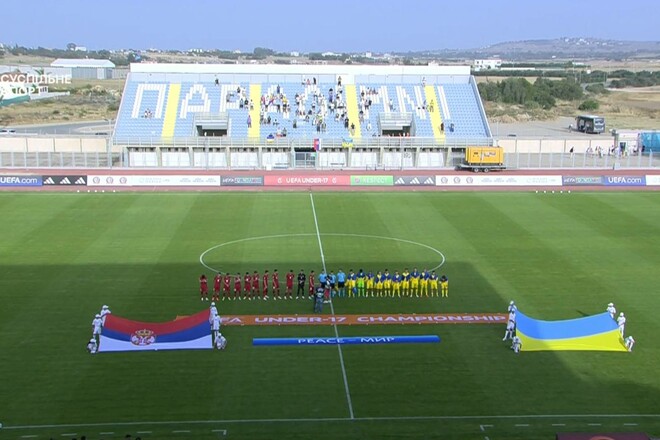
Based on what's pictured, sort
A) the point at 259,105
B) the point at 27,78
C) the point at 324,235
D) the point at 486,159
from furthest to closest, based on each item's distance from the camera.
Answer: the point at 27,78, the point at 259,105, the point at 486,159, the point at 324,235

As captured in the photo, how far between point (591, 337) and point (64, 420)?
14095 millimetres

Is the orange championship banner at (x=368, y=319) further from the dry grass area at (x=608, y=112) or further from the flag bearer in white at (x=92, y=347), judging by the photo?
the dry grass area at (x=608, y=112)

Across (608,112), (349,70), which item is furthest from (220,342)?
(608,112)

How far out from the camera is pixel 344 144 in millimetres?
56125

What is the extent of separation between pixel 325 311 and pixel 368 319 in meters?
1.58

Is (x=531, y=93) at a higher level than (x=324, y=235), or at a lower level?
higher

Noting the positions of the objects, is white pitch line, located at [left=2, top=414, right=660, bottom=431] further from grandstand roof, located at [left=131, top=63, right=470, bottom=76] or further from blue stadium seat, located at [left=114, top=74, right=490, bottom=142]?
grandstand roof, located at [left=131, top=63, right=470, bottom=76]

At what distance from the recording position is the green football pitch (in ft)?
58.6

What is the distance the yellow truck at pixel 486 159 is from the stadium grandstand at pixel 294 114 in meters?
3.36

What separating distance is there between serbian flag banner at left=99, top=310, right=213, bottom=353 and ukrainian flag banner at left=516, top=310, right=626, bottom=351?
877 centimetres

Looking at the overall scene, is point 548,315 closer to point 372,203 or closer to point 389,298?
point 389,298

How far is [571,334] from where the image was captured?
22500mm

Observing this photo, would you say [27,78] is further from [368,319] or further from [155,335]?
[368,319]

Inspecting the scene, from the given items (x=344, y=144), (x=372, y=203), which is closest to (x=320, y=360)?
(x=372, y=203)
